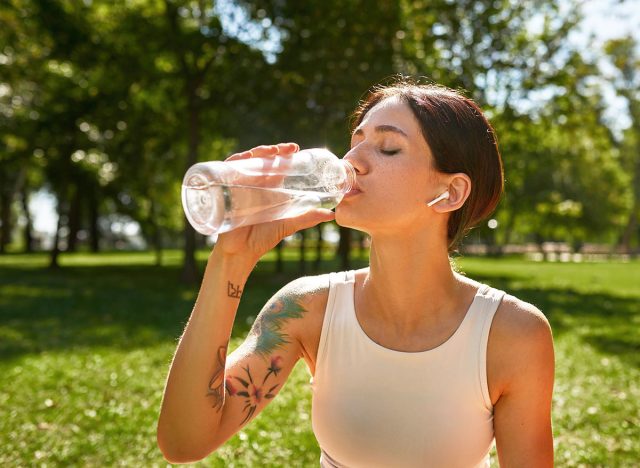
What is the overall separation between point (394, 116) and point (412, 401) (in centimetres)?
95

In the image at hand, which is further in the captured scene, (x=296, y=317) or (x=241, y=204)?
(x=296, y=317)

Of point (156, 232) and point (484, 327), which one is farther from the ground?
point (484, 327)

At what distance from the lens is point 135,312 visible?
1148 centimetres

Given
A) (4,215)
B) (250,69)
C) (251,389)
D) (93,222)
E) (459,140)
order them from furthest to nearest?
(93,222), (4,215), (250,69), (251,389), (459,140)

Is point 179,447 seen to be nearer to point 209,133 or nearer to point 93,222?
point 209,133

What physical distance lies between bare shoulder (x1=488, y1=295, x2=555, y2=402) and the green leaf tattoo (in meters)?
0.70

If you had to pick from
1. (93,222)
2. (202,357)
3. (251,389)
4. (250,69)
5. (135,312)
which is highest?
(250,69)

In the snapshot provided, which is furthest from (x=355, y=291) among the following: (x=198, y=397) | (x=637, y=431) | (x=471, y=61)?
(x=471, y=61)

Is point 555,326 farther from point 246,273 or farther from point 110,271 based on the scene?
point 110,271

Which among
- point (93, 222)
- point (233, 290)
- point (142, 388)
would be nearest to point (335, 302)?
point (233, 290)

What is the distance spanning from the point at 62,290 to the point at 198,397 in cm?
1464

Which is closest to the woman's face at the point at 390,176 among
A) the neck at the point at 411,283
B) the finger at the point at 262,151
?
the neck at the point at 411,283

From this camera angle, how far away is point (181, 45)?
1612 cm

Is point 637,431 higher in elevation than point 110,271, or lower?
higher
